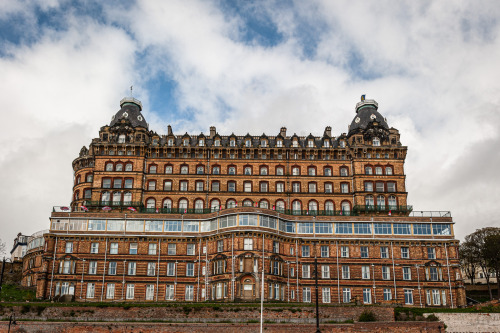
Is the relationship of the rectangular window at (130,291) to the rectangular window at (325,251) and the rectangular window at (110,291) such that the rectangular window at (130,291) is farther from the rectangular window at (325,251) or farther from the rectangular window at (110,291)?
the rectangular window at (325,251)

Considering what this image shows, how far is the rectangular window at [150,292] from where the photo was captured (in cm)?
7675

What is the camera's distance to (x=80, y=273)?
7706 cm

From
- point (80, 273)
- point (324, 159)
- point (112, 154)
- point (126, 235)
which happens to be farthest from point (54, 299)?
point (324, 159)

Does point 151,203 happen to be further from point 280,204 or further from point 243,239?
point 243,239

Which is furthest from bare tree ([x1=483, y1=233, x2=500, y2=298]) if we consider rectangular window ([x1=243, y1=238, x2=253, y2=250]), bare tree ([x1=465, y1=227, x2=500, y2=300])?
rectangular window ([x1=243, y1=238, x2=253, y2=250])

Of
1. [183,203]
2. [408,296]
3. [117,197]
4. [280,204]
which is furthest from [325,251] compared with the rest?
[117,197]

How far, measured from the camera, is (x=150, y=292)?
3034 inches

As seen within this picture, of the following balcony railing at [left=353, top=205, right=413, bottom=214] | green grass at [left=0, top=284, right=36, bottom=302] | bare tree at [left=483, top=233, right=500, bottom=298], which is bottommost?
green grass at [left=0, top=284, right=36, bottom=302]

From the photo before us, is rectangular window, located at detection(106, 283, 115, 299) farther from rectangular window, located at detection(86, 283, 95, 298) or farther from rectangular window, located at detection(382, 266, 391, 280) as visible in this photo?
rectangular window, located at detection(382, 266, 391, 280)

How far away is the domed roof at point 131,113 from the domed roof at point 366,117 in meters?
37.4

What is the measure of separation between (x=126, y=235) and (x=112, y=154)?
19230mm

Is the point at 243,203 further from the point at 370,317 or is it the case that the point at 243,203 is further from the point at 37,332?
the point at 37,332

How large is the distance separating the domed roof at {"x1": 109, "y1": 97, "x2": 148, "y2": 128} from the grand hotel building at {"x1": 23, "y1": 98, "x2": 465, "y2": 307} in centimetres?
528

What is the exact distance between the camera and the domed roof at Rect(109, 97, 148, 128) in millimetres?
96688
